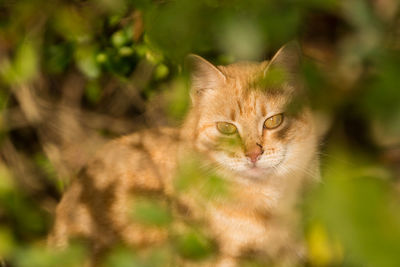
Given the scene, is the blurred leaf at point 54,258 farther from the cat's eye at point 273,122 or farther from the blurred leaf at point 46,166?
the blurred leaf at point 46,166

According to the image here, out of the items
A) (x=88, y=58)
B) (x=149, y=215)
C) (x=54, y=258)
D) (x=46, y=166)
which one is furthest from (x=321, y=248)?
(x=46, y=166)

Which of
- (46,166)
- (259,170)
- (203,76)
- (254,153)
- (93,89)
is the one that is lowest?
(46,166)

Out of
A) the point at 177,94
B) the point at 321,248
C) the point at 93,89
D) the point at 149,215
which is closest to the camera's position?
the point at 149,215

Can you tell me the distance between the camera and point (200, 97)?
2.38 meters

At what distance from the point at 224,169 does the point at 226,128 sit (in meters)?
0.20

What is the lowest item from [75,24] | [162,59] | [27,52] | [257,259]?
[257,259]

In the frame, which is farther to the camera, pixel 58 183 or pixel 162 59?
pixel 58 183

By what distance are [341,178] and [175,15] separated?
370 mm

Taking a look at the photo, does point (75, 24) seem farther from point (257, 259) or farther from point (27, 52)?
point (257, 259)

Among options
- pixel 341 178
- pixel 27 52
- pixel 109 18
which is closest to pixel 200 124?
pixel 109 18

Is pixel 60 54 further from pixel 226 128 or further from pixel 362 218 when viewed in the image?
pixel 362 218

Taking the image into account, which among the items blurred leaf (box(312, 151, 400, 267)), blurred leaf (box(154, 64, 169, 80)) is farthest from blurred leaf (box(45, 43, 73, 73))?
blurred leaf (box(312, 151, 400, 267))

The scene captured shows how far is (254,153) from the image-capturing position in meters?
2.00

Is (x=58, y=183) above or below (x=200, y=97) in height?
below
